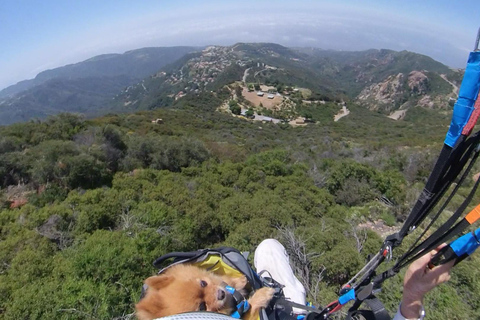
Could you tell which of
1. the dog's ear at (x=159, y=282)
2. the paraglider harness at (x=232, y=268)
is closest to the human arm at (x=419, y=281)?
the paraglider harness at (x=232, y=268)

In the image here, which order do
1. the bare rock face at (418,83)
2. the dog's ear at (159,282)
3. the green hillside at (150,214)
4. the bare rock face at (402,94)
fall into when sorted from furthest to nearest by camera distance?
the bare rock face at (418,83) → the bare rock face at (402,94) → the green hillside at (150,214) → the dog's ear at (159,282)

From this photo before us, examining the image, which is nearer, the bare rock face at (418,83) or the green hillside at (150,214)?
the green hillside at (150,214)

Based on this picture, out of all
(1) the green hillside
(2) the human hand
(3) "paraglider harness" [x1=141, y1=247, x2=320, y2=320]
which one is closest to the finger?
(2) the human hand

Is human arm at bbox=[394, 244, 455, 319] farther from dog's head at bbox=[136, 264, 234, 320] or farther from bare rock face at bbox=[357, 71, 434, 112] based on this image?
bare rock face at bbox=[357, 71, 434, 112]

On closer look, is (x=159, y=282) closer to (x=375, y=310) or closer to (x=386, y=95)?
(x=375, y=310)

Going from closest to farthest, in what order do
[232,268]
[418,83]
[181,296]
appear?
[181,296], [232,268], [418,83]

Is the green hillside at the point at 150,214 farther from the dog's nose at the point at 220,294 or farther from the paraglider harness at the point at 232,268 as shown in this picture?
the dog's nose at the point at 220,294

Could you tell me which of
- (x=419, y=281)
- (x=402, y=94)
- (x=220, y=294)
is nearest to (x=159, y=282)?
(x=220, y=294)

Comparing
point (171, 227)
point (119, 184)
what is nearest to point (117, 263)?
point (171, 227)
